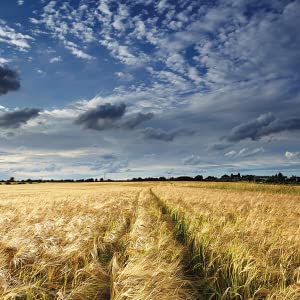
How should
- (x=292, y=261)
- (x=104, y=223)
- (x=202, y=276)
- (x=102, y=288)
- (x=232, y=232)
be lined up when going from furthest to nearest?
(x=104, y=223) → (x=232, y=232) → (x=292, y=261) → (x=202, y=276) → (x=102, y=288)

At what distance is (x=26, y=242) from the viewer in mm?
5602

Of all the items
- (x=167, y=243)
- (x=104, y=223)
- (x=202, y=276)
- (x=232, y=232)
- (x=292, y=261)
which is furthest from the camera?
(x=104, y=223)

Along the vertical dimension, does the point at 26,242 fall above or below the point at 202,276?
above

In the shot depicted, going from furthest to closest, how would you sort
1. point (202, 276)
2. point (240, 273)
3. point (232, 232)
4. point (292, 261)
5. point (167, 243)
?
point (232, 232)
point (167, 243)
point (292, 261)
point (202, 276)
point (240, 273)

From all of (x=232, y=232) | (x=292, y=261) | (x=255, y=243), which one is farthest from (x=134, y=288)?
(x=232, y=232)

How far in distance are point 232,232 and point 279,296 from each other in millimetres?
3406

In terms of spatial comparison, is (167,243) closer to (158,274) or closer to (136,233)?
(136,233)

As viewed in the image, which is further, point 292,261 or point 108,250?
point 108,250

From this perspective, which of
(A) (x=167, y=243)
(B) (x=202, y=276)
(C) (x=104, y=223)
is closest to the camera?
(B) (x=202, y=276)

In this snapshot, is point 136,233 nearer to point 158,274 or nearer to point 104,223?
point 104,223

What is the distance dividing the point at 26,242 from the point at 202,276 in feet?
9.44

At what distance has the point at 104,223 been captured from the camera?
31.1 feet

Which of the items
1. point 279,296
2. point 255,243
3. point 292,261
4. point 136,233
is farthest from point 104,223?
point 279,296

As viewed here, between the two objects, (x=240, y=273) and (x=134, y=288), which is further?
(x=240, y=273)
